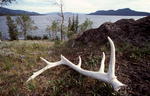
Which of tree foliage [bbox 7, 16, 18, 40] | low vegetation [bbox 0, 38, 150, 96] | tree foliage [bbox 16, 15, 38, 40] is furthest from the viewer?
tree foliage [bbox 7, 16, 18, 40]

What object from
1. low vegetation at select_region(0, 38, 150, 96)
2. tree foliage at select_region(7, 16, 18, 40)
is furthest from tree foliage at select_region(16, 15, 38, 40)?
low vegetation at select_region(0, 38, 150, 96)

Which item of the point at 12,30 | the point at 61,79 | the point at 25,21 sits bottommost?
the point at 12,30

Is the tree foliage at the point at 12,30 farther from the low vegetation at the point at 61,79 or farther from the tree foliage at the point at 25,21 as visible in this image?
the low vegetation at the point at 61,79

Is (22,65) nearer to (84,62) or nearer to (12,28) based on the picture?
(84,62)

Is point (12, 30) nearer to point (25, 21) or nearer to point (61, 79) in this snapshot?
point (25, 21)

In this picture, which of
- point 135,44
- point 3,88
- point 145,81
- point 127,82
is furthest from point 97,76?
point 135,44

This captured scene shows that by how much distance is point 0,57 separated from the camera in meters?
8.73

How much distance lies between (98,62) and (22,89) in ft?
8.19

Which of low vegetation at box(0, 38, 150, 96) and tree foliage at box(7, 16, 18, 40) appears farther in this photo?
tree foliage at box(7, 16, 18, 40)

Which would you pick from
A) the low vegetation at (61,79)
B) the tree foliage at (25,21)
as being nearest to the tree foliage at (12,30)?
the tree foliage at (25,21)

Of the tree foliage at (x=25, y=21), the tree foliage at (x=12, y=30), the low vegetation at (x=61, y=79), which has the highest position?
the low vegetation at (x=61, y=79)

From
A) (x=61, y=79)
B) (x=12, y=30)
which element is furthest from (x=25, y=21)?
(x=61, y=79)

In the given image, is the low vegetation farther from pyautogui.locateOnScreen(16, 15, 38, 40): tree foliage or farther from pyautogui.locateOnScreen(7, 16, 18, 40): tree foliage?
pyautogui.locateOnScreen(7, 16, 18, 40): tree foliage

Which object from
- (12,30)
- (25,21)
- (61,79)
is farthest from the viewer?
(12,30)
